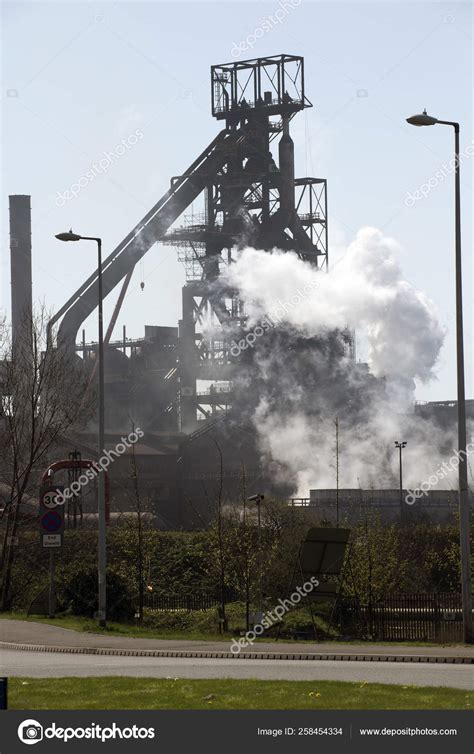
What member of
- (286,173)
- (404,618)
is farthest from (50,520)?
(286,173)

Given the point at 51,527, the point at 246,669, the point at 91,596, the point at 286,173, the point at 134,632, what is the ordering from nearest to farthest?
the point at 246,669 < the point at 134,632 < the point at 51,527 < the point at 91,596 < the point at 286,173

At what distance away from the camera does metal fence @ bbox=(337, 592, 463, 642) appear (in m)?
30.9

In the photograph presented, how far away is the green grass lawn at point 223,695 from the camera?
48.3ft

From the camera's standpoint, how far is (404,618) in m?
32.2

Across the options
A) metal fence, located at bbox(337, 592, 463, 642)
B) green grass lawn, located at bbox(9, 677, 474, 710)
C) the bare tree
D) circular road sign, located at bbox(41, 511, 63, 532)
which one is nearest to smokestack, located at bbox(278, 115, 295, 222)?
the bare tree

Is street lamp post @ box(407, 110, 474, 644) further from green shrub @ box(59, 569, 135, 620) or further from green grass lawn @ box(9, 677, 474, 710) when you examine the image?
green shrub @ box(59, 569, 135, 620)

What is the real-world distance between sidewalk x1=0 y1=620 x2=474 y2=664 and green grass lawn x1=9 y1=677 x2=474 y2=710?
570cm

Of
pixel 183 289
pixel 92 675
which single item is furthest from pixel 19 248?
pixel 92 675

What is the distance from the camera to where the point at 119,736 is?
12.6 meters

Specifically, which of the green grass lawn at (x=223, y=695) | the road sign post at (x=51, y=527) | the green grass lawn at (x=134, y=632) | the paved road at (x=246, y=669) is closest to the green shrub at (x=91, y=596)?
the green grass lawn at (x=134, y=632)

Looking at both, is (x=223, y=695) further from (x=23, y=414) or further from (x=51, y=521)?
(x=23, y=414)

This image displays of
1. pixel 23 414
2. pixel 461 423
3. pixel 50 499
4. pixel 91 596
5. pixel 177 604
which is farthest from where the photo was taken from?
pixel 23 414

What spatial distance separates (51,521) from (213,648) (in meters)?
10.1

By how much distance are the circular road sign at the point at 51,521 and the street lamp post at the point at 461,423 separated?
44.8 ft
